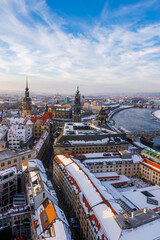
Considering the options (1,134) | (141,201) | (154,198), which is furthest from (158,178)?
(1,134)

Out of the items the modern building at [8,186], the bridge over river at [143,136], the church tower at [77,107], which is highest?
the church tower at [77,107]

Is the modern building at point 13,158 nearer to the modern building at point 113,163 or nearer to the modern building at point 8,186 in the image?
the modern building at point 8,186

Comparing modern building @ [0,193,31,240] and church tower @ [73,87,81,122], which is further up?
church tower @ [73,87,81,122]

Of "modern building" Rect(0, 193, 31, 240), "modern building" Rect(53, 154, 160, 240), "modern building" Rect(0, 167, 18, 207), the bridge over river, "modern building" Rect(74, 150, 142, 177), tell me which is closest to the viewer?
"modern building" Rect(53, 154, 160, 240)

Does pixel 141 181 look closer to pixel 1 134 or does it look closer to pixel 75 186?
pixel 75 186

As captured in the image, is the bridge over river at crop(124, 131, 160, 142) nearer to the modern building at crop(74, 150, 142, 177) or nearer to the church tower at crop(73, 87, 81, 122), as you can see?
the church tower at crop(73, 87, 81, 122)

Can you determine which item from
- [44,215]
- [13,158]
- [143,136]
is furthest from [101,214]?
[143,136]

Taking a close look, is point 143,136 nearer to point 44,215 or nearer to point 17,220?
point 44,215

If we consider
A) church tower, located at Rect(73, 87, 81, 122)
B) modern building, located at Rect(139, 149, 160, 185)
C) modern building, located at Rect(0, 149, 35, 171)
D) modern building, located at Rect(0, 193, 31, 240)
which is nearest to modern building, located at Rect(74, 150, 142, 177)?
modern building, located at Rect(139, 149, 160, 185)

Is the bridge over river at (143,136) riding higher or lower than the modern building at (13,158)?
lower

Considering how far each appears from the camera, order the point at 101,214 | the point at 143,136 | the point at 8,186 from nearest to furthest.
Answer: the point at 101,214 → the point at 8,186 → the point at 143,136

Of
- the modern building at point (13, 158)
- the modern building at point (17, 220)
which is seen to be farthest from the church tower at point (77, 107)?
the modern building at point (17, 220)

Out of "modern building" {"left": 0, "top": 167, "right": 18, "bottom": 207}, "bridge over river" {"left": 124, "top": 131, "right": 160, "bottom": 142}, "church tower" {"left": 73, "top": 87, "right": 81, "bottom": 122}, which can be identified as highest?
"church tower" {"left": 73, "top": 87, "right": 81, "bottom": 122}
